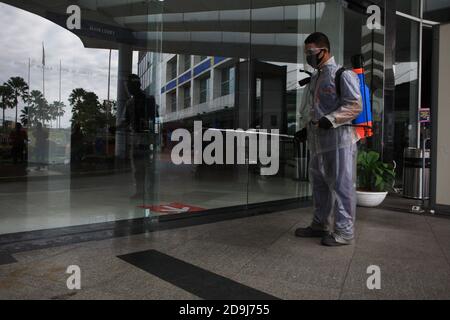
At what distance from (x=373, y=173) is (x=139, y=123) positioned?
362 cm

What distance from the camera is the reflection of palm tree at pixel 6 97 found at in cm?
682

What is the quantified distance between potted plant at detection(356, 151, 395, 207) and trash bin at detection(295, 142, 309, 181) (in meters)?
1.15

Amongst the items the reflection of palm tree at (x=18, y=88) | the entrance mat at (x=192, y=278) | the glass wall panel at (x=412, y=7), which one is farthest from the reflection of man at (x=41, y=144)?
the glass wall panel at (x=412, y=7)

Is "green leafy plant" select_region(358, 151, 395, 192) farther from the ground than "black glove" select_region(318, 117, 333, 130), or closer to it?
closer to it

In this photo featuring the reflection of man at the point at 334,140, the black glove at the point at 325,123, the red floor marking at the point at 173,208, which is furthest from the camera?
the red floor marking at the point at 173,208

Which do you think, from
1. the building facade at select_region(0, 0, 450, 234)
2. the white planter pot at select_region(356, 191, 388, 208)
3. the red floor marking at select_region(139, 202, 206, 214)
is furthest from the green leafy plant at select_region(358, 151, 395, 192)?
the red floor marking at select_region(139, 202, 206, 214)

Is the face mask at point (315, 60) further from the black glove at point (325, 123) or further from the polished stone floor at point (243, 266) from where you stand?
the polished stone floor at point (243, 266)

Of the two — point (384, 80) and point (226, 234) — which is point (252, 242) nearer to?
point (226, 234)

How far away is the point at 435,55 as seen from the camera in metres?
5.27

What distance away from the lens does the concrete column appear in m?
6.55

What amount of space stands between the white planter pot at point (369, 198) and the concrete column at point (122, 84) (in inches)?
158

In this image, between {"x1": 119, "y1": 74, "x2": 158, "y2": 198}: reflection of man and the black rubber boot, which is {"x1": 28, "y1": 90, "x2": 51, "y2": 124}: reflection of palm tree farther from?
the black rubber boot

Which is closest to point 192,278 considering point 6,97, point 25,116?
point 6,97
